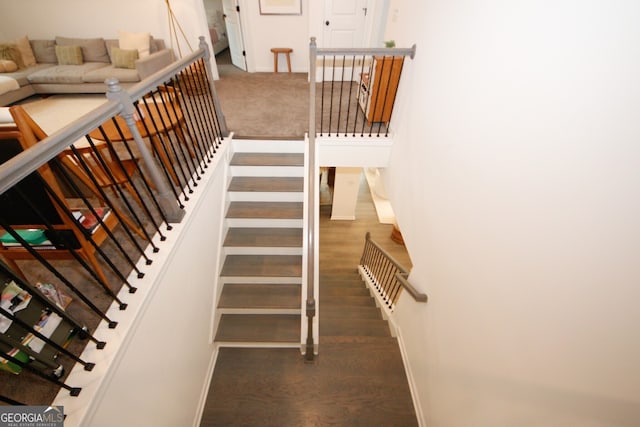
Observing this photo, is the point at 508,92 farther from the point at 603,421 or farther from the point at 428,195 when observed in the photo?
the point at 603,421

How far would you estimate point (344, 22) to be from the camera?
4.31 meters

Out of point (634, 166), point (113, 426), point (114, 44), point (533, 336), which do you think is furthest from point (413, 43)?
point (114, 44)

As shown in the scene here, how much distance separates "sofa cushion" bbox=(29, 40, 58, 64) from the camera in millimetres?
4531

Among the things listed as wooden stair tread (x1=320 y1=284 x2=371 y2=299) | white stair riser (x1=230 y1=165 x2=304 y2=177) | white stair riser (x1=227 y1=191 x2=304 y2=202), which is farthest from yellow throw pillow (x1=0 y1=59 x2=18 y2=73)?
wooden stair tread (x1=320 y1=284 x2=371 y2=299)

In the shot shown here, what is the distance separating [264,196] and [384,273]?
222cm

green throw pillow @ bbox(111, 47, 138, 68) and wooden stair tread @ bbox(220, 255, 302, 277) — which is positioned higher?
green throw pillow @ bbox(111, 47, 138, 68)

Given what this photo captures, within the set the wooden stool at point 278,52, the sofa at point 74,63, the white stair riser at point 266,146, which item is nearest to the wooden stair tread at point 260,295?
the white stair riser at point 266,146

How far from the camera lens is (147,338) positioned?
57.5 inches

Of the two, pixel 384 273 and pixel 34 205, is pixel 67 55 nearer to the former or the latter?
pixel 34 205

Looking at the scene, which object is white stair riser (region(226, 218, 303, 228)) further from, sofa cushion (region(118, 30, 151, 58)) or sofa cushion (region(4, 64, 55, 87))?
sofa cushion (region(4, 64, 55, 87))

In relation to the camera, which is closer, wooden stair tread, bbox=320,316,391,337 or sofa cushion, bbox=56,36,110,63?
wooden stair tread, bbox=320,316,391,337

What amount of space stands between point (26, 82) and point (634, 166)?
6.82 m

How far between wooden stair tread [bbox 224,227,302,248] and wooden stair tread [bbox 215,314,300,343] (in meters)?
0.75

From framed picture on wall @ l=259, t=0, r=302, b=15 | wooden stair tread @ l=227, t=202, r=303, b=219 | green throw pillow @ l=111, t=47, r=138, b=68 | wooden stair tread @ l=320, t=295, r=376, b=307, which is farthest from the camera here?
framed picture on wall @ l=259, t=0, r=302, b=15
